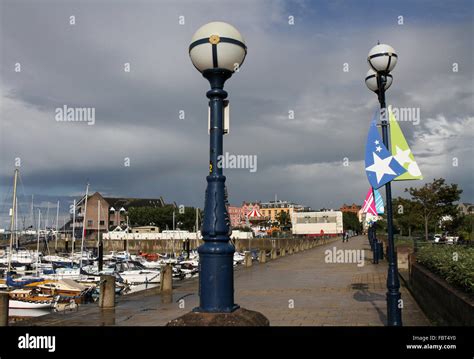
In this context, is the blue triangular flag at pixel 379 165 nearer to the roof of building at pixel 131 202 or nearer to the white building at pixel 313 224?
the white building at pixel 313 224

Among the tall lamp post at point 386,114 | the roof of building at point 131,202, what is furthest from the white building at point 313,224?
the tall lamp post at point 386,114

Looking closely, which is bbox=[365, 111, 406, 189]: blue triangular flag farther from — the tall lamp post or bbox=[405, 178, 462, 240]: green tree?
bbox=[405, 178, 462, 240]: green tree

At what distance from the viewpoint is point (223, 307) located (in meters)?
4.95

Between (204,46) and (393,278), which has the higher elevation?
(204,46)

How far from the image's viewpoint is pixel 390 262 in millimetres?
8297

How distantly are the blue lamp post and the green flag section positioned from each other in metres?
4.15

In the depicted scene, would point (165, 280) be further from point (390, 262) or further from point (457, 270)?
point (457, 270)

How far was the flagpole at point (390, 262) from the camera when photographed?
7824 millimetres

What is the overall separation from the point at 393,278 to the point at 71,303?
1970 cm

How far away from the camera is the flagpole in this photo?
782 cm

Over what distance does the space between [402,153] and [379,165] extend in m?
0.66

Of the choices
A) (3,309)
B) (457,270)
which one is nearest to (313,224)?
(3,309)
